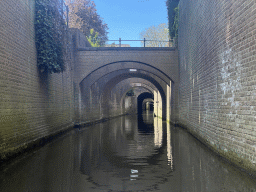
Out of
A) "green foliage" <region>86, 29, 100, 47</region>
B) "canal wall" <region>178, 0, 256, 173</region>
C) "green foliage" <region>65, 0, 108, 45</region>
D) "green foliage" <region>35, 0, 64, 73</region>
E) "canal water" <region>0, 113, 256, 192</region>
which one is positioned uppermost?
"green foliage" <region>65, 0, 108, 45</region>

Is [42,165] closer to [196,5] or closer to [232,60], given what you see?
[232,60]

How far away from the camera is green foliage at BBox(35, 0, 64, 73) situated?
999cm

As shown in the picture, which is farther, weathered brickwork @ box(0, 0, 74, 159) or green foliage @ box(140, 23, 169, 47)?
green foliage @ box(140, 23, 169, 47)

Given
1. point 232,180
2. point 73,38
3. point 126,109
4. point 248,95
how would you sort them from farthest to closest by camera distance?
point 126,109 < point 73,38 < point 248,95 < point 232,180

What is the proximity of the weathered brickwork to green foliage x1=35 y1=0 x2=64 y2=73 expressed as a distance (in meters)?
0.30

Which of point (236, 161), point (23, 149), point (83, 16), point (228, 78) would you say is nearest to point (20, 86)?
point (23, 149)

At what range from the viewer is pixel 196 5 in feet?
36.3

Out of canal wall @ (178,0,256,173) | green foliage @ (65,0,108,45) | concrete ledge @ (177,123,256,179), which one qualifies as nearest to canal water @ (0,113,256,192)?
concrete ledge @ (177,123,256,179)

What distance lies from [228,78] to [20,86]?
582 centimetres

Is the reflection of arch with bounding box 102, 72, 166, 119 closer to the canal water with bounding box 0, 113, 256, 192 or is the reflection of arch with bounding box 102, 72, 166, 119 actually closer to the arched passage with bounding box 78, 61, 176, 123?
the arched passage with bounding box 78, 61, 176, 123

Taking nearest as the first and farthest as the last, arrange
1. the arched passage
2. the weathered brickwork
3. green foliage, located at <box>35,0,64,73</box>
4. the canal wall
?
1. the canal wall
2. the weathered brickwork
3. green foliage, located at <box>35,0,64,73</box>
4. the arched passage

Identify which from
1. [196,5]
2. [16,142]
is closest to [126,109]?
[196,5]

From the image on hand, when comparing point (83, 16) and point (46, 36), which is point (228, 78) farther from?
point (83, 16)

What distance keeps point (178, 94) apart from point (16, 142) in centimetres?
1254
